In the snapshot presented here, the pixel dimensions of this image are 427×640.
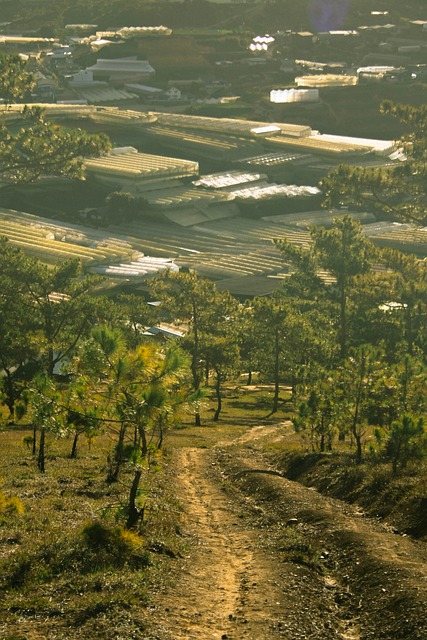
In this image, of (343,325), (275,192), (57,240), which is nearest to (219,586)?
(343,325)

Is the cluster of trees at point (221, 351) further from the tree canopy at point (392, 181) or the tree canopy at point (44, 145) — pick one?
the tree canopy at point (44, 145)

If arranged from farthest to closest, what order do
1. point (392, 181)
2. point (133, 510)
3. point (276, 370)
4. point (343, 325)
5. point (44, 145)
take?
point (44, 145), point (392, 181), point (343, 325), point (276, 370), point (133, 510)

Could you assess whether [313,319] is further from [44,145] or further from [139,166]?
[139,166]

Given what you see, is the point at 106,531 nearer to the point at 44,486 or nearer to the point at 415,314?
the point at 44,486

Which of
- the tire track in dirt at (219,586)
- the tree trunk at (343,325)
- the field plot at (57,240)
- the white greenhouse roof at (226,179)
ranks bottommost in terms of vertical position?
the field plot at (57,240)

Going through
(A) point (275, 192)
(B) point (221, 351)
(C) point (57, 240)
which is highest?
(B) point (221, 351)

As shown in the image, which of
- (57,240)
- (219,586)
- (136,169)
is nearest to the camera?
(219,586)

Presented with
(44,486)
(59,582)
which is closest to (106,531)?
(59,582)

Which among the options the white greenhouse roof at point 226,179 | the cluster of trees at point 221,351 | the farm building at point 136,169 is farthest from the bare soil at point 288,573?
the white greenhouse roof at point 226,179
